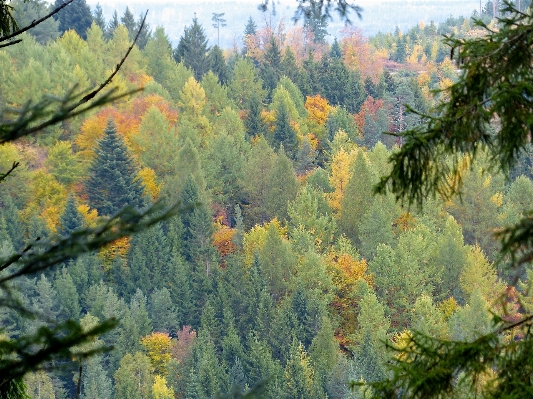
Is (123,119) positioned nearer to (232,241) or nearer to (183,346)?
(232,241)

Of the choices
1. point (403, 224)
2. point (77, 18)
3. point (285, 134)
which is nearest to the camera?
point (403, 224)

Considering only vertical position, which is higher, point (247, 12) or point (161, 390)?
point (161, 390)

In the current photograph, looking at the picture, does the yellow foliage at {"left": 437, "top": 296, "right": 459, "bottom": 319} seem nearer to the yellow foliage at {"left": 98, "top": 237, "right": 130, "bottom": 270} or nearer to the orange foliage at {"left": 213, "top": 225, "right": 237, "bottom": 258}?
the orange foliage at {"left": 213, "top": 225, "right": 237, "bottom": 258}

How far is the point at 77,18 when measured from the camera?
7644 cm

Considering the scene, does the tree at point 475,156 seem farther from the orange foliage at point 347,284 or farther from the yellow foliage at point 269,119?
the yellow foliage at point 269,119

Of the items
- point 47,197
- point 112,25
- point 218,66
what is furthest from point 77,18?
point 47,197

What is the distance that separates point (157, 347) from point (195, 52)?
126 feet

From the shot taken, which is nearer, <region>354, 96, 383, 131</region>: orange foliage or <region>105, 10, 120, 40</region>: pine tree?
<region>354, 96, 383, 131</region>: orange foliage

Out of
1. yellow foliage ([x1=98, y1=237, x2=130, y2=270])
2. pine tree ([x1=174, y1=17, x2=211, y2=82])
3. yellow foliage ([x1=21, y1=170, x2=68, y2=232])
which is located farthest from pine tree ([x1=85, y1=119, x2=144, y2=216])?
pine tree ([x1=174, y1=17, x2=211, y2=82])

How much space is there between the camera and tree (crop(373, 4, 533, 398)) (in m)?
3.86

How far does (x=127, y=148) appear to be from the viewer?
5672 centimetres

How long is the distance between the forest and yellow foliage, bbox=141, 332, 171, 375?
113mm

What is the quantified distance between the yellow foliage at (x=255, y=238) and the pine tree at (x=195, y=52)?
27684 mm

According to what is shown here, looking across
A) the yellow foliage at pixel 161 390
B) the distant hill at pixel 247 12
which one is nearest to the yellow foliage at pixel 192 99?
the yellow foliage at pixel 161 390
